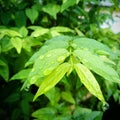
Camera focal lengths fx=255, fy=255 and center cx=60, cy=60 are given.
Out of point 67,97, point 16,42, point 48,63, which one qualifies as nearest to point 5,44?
point 16,42

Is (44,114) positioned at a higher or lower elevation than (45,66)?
lower

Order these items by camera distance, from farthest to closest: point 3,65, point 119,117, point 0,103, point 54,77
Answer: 1. point 119,117
2. point 0,103
3. point 3,65
4. point 54,77

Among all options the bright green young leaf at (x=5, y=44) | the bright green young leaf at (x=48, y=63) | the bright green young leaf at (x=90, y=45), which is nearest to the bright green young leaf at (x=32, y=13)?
the bright green young leaf at (x=5, y=44)

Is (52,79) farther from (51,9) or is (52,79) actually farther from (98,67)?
(51,9)

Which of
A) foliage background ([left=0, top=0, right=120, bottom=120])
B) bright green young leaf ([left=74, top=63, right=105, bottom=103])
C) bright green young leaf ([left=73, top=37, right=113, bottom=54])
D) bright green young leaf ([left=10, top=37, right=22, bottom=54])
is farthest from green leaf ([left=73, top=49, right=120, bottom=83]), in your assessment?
bright green young leaf ([left=10, top=37, right=22, bottom=54])

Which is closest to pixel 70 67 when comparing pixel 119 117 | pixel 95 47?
pixel 95 47

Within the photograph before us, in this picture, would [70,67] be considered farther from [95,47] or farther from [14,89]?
[14,89]
